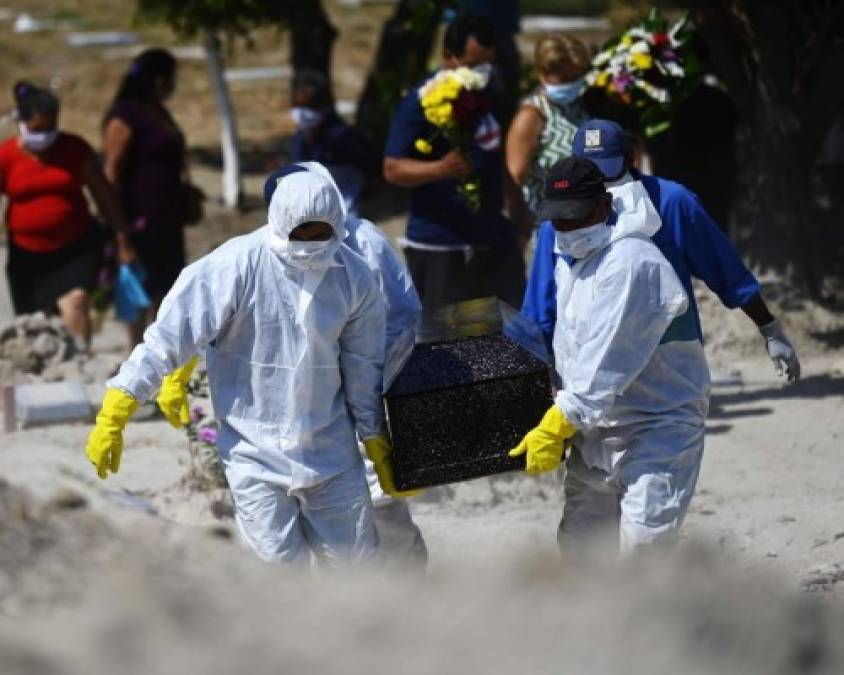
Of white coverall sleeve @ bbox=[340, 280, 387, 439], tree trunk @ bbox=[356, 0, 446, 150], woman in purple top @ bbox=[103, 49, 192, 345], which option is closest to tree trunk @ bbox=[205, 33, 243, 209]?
tree trunk @ bbox=[356, 0, 446, 150]

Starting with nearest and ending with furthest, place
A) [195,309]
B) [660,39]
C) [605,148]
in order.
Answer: [195,309] → [605,148] → [660,39]

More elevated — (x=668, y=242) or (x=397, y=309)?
(x=668, y=242)

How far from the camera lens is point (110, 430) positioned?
591 cm

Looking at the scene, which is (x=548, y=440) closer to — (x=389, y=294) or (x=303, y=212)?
(x=389, y=294)

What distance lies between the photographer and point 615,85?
8.95 metres

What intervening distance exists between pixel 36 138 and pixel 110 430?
4.16 metres

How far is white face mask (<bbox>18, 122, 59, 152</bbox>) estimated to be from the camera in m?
9.76

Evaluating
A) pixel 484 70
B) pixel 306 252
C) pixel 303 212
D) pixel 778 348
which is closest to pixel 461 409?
pixel 306 252

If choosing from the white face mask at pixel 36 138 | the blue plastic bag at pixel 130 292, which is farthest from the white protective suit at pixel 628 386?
the white face mask at pixel 36 138

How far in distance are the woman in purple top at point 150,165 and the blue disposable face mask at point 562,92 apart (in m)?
2.39

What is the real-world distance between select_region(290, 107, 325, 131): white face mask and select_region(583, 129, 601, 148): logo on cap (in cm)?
284

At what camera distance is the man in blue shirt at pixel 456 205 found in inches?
334

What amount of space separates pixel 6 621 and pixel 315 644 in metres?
0.89

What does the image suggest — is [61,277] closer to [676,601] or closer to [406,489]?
[406,489]
